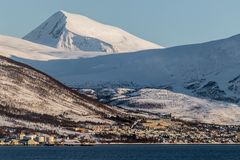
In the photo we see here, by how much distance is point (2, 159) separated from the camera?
620ft

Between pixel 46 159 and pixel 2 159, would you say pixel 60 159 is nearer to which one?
pixel 46 159

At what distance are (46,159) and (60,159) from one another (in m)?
3.27

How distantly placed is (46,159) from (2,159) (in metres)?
13.9

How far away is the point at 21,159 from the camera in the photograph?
196500 millimetres

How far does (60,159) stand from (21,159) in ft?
29.6

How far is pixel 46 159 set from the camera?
7864 inches

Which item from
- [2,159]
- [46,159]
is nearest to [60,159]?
[46,159]

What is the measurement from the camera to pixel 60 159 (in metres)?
199
